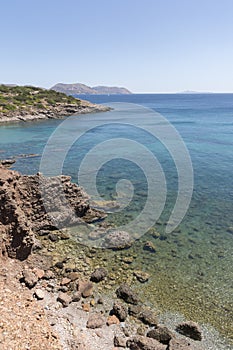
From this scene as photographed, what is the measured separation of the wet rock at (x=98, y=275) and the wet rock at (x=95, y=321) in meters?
2.41

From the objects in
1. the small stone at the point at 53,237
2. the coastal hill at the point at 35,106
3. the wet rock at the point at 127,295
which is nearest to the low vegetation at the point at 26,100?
the coastal hill at the point at 35,106

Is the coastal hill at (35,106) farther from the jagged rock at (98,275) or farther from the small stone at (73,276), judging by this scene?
the jagged rock at (98,275)

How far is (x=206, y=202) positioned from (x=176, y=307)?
43.7 ft

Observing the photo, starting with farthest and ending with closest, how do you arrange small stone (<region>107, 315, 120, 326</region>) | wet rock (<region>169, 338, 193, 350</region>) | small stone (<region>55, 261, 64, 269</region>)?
small stone (<region>55, 261, 64, 269</region>)
small stone (<region>107, 315, 120, 326</region>)
wet rock (<region>169, 338, 193, 350</region>)

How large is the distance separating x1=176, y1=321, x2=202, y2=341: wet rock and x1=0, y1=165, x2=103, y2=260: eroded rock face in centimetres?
852

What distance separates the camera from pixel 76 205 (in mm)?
19922

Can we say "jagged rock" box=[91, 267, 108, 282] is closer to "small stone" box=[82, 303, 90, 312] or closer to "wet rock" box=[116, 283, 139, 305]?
"wet rock" box=[116, 283, 139, 305]

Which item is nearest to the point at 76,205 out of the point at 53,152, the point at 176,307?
the point at 176,307

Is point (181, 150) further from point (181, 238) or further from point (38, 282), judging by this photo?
point (38, 282)

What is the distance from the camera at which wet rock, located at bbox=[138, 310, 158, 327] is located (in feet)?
Result: 38.8

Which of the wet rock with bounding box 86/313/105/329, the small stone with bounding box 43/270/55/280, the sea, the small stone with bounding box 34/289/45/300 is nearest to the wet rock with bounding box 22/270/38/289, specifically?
the small stone with bounding box 34/289/45/300

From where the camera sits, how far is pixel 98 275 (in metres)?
14.4

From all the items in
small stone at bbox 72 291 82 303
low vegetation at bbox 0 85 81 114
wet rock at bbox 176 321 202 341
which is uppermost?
low vegetation at bbox 0 85 81 114

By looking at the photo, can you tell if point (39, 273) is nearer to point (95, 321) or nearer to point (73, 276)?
point (73, 276)
